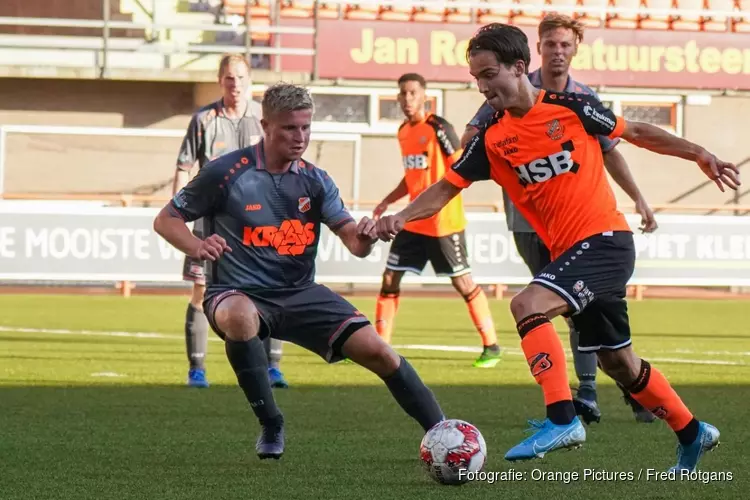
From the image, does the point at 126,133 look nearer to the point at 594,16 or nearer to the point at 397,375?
the point at 594,16

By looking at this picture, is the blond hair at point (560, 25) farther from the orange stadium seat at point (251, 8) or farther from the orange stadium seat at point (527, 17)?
the orange stadium seat at point (527, 17)

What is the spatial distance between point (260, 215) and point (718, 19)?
71.0 feet

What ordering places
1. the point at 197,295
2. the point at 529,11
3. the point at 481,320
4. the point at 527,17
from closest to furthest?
the point at 197,295, the point at 481,320, the point at 529,11, the point at 527,17

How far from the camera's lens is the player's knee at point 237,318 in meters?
6.14

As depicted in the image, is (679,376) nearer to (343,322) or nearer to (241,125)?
(241,125)

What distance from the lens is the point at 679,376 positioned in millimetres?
10242

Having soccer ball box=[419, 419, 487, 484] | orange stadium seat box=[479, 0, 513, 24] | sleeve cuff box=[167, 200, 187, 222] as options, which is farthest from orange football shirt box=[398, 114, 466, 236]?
orange stadium seat box=[479, 0, 513, 24]

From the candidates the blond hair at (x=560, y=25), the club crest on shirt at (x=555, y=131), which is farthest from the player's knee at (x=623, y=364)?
the blond hair at (x=560, y=25)

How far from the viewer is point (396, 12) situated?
25.0m

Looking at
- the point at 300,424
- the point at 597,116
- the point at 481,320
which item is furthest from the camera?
the point at 481,320

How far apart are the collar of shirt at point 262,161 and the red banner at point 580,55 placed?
17657mm

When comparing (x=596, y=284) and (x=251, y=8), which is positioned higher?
(x=251, y=8)

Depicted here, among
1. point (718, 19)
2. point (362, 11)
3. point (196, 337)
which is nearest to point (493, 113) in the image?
point (196, 337)

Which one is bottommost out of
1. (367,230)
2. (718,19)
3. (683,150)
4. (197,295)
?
(197,295)
